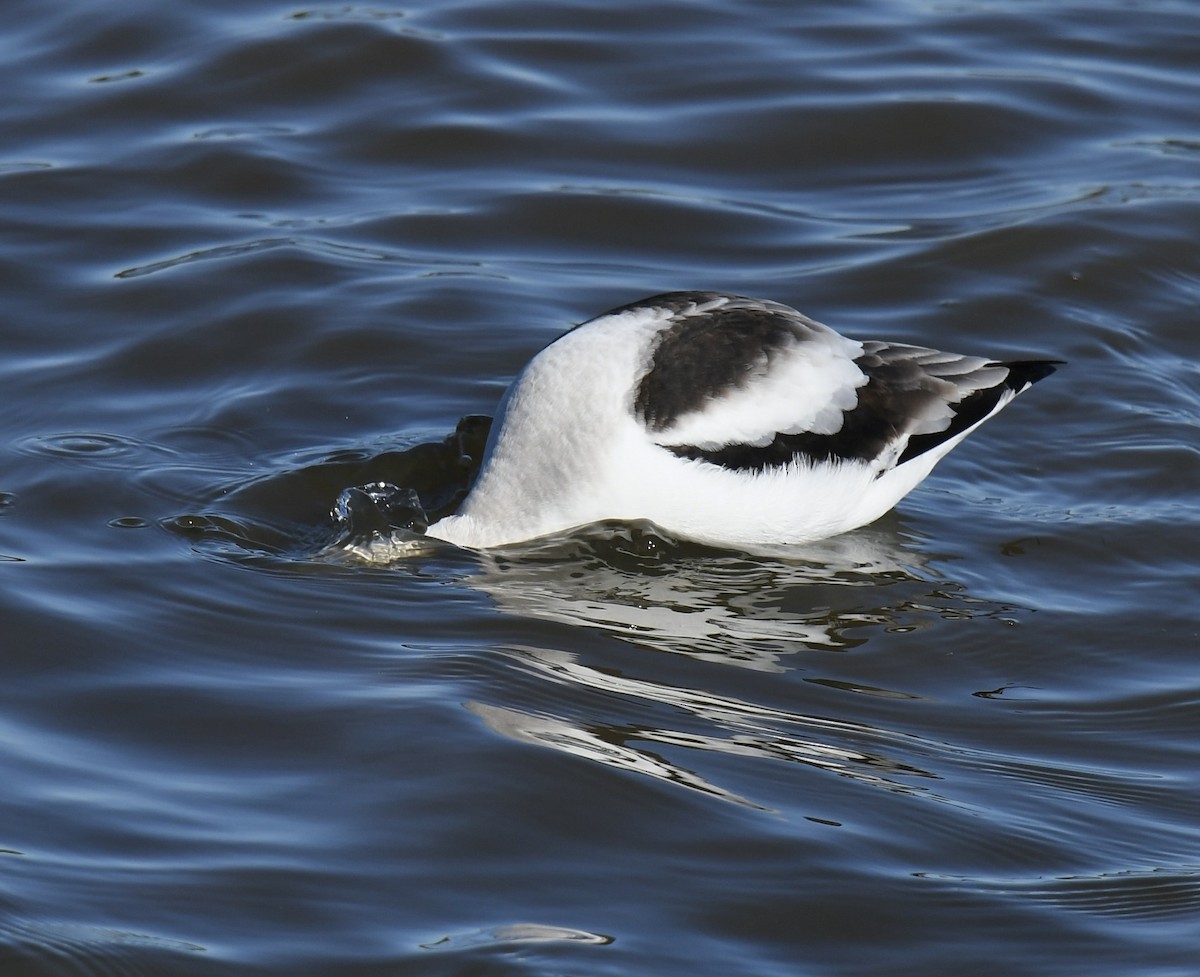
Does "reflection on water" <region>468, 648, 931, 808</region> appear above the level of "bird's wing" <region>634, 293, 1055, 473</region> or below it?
below

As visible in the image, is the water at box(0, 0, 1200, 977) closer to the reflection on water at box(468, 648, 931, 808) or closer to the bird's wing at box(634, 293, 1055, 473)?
the reflection on water at box(468, 648, 931, 808)

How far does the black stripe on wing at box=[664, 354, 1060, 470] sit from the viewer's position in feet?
22.9

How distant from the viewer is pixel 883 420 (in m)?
7.23

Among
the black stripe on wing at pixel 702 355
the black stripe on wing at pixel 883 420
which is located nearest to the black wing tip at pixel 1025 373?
the black stripe on wing at pixel 883 420

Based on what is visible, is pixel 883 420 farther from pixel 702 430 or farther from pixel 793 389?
pixel 702 430

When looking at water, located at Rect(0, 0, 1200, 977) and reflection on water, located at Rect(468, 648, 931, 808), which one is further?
reflection on water, located at Rect(468, 648, 931, 808)

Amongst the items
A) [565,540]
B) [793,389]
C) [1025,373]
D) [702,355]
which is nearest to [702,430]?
[702,355]

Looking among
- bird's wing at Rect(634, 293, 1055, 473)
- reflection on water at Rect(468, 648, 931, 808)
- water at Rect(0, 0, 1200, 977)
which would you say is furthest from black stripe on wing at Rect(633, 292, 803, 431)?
reflection on water at Rect(468, 648, 931, 808)

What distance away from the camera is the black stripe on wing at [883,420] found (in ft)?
22.9

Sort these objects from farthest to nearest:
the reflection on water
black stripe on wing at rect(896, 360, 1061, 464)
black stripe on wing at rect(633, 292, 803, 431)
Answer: black stripe on wing at rect(896, 360, 1061, 464) → black stripe on wing at rect(633, 292, 803, 431) → the reflection on water

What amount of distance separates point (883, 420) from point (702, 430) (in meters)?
0.89

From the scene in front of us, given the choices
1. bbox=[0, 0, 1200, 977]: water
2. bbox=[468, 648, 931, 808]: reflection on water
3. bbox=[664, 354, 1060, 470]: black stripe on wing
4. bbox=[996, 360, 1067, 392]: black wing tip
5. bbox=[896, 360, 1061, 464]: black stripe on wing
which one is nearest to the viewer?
bbox=[0, 0, 1200, 977]: water

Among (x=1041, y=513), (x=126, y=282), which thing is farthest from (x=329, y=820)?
(x=126, y=282)

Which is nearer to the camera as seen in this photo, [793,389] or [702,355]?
[702,355]
